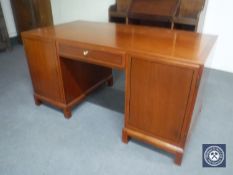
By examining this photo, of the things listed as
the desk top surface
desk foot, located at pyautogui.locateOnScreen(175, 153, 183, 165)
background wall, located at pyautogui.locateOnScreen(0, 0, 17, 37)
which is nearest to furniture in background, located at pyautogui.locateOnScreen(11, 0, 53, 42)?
background wall, located at pyautogui.locateOnScreen(0, 0, 17, 37)

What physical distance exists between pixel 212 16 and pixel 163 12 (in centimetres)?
73

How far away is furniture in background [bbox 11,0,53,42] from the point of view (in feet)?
10.0

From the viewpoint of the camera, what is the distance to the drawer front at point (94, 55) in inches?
45.6

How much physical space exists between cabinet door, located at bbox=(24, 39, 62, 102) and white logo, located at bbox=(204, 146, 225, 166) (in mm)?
1195

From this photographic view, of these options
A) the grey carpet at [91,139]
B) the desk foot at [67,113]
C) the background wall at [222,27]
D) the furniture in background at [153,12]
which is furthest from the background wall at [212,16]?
the desk foot at [67,113]

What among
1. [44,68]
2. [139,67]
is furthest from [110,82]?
[139,67]

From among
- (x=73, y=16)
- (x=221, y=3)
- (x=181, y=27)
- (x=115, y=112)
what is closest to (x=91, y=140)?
(x=115, y=112)

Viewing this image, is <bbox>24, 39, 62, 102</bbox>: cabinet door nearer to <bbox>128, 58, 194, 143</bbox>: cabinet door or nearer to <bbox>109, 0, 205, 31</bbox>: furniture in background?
<bbox>128, 58, 194, 143</bbox>: cabinet door

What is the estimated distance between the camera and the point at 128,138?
4.76 feet

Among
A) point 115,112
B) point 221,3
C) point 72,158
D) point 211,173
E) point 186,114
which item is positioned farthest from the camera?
point 221,3

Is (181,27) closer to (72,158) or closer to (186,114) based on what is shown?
(186,114)

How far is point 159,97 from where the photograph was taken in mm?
1124

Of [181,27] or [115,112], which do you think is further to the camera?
[181,27]

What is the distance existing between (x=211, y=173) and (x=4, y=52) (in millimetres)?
3406
